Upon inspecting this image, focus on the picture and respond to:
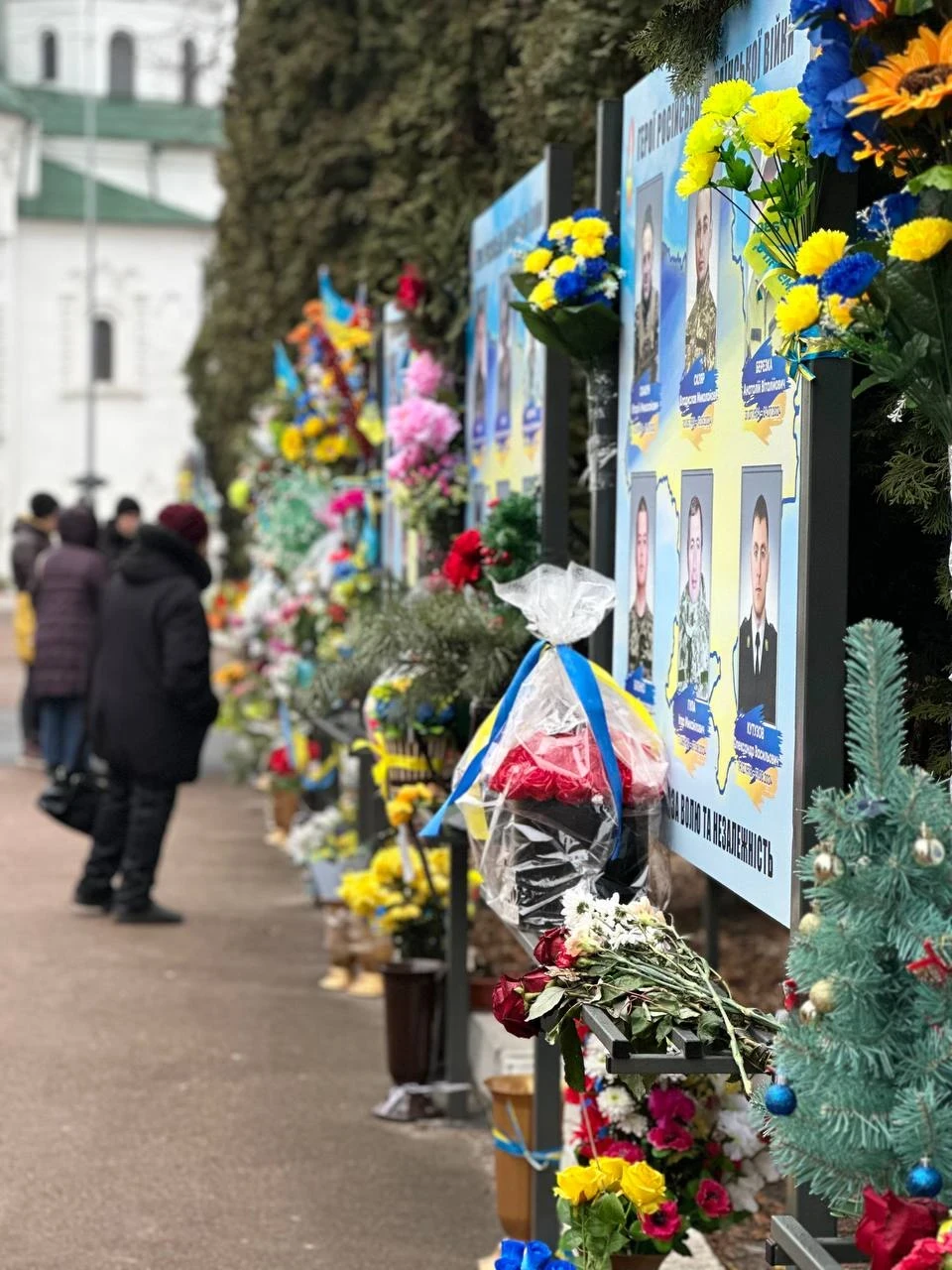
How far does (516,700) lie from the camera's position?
12.9 ft

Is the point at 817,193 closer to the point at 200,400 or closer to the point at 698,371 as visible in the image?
the point at 698,371

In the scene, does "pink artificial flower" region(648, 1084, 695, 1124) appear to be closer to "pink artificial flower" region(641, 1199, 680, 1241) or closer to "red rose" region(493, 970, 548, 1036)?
"pink artificial flower" region(641, 1199, 680, 1241)

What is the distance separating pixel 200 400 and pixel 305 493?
39.4 feet

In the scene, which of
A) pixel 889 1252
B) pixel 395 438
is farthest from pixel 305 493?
pixel 889 1252

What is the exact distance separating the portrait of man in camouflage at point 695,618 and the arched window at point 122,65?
204ft

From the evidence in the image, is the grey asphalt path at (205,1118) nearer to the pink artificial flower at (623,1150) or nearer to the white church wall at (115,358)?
the pink artificial flower at (623,1150)

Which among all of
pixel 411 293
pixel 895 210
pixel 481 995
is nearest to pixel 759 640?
pixel 895 210

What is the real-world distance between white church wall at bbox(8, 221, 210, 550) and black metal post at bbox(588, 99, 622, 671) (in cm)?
5264

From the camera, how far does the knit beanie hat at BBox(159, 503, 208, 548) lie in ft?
30.9

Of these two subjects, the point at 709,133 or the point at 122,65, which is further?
the point at 122,65

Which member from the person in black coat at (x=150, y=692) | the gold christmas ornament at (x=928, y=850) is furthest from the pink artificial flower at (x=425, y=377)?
the gold christmas ornament at (x=928, y=850)

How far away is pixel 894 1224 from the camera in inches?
84.4

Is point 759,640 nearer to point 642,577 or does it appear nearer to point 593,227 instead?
point 642,577

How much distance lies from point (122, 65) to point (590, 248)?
6224cm
